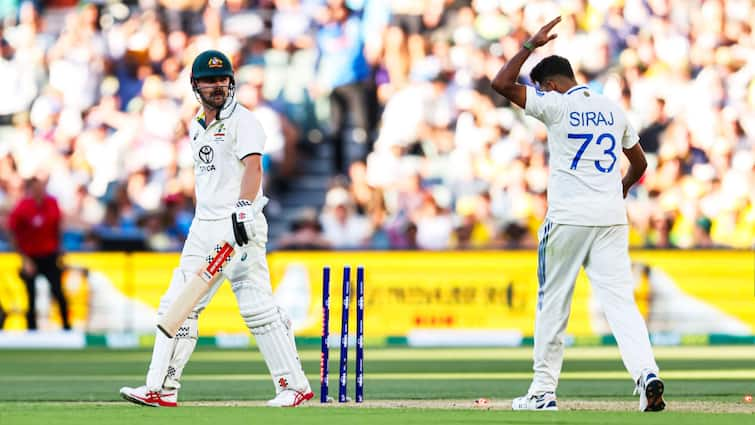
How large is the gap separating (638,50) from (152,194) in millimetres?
6906

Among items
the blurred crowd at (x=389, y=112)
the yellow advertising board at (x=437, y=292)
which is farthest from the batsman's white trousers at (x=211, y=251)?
the blurred crowd at (x=389, y=112)

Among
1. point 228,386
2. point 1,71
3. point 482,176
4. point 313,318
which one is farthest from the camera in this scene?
point 1,71

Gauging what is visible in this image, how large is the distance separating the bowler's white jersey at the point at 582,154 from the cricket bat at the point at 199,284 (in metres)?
1.99

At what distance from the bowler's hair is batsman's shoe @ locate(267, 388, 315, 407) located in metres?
2.44

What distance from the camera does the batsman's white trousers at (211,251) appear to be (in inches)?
400

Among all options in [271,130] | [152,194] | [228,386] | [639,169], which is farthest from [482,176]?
[639,169]

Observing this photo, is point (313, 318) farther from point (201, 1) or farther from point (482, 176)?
point (201, 1)

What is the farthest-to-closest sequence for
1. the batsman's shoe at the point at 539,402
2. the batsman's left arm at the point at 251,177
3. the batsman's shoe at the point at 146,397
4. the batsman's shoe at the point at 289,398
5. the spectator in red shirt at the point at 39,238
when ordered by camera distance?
the spectator in red shirt at the point at 39,238 → the batsman's shoe at the point at 289,398 → the batsman's shoe at the point at 146,397 → the batsman's shoe at the point at 539,402 → the batsman's left arm at the point at 251,177

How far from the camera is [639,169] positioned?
1060cm

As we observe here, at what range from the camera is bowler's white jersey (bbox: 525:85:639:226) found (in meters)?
10.0

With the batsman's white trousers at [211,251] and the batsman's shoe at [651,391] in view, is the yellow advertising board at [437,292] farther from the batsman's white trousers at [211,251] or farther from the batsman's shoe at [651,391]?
the batsman's shoe at [651,391]

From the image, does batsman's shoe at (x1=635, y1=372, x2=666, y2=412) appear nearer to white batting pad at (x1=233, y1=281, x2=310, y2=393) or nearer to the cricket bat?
white batting pad at (x1=233, y1=281, x2=310, y2=393)

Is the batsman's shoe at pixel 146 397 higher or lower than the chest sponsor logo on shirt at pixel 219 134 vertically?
lower

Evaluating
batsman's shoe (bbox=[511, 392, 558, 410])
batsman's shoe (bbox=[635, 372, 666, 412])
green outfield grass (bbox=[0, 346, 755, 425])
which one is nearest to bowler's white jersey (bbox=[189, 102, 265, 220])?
green outfield grass (bbox=[0, 346, 755, 425])
